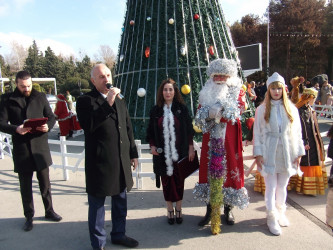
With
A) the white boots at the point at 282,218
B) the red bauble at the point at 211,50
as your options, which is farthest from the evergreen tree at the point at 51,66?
the white boots at the point at 282,218

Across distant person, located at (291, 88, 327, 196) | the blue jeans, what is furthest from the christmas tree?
the blue jeans

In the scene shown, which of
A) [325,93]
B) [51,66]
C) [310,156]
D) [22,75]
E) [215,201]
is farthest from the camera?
[51,66]

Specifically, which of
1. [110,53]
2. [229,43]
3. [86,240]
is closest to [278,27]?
[229,43]

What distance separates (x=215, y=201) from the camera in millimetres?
3133

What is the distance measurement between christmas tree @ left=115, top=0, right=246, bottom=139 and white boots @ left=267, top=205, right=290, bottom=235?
13.1 ft

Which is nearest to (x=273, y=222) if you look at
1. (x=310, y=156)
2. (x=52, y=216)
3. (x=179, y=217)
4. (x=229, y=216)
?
(x=229, y=216)

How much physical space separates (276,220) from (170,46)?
16.7ft

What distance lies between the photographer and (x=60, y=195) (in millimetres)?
4668

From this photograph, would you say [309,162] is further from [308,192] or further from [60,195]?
[60,195]

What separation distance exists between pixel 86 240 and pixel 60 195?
170cm

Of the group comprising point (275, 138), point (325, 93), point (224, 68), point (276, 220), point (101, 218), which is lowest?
point (276, 220)

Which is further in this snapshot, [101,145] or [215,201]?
[215,201]

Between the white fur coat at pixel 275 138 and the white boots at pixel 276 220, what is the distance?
48cm

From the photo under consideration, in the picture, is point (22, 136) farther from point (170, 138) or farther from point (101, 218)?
point (170, 138)
